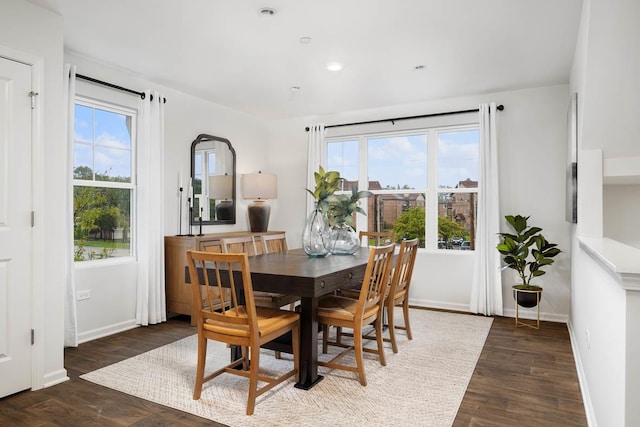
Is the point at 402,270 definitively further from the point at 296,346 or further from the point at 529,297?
the point at 529,297

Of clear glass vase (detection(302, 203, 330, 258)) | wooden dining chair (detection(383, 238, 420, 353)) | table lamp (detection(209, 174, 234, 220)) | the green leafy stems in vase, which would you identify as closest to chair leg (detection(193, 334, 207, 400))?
clear glass vase (detection(302, 203, 330, 258))

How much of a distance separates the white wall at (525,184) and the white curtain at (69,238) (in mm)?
3676

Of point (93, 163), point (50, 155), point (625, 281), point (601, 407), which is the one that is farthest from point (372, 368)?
point (93, 163)

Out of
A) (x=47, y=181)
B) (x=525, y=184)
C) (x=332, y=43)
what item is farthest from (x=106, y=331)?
(x=525, y=184)

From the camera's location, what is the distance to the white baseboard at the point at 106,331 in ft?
12.6

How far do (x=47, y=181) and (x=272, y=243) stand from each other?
2.09 meters

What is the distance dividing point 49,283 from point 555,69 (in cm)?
470

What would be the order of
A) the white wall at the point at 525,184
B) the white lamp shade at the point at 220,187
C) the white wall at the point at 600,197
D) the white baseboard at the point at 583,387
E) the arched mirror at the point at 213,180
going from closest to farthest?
the white wall at the point at 600,197, the white baseboard at the point at 583,387, the white wall at the point at 525,184, the arched mirror at the point at 213,180, the white lamp shade at the point at 220,187

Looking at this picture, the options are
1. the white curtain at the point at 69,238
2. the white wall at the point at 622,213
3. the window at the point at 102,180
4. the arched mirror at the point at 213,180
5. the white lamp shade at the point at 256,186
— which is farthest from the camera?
the white lamp shade at the point at 256,186

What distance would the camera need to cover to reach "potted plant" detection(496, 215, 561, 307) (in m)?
4.22

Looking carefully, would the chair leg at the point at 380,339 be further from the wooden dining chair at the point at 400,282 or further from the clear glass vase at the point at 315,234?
the clear glass vase at the point at 315,234

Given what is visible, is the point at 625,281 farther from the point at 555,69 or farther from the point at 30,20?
the point at 30,20

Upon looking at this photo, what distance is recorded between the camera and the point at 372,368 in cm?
315

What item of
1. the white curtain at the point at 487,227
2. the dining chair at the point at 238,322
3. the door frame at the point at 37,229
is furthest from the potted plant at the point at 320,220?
the white curtain at the point at 487,227
